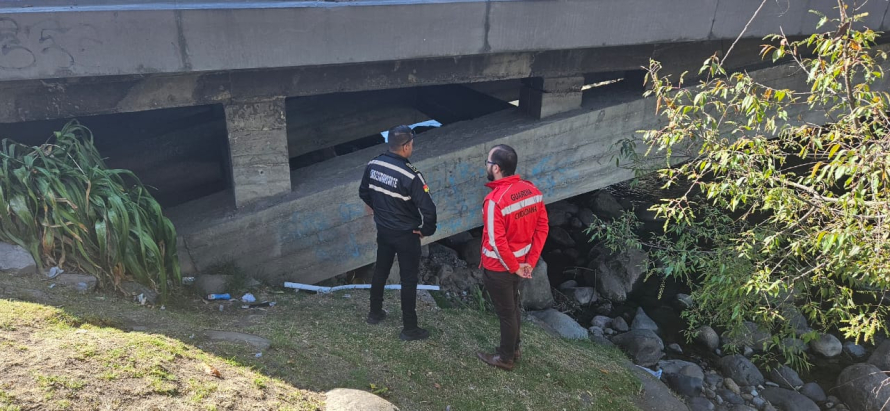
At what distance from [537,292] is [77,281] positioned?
5.71 metres

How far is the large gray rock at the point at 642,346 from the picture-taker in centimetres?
729

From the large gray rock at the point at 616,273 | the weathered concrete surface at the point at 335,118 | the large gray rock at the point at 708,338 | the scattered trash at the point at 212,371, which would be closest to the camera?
the scattered trash at the point at 212,371

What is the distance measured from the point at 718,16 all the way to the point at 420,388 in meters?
6.21

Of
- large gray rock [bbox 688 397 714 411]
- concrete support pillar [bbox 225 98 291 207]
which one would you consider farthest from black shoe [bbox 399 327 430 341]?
large gray rock [bbox 688 397 714 411]

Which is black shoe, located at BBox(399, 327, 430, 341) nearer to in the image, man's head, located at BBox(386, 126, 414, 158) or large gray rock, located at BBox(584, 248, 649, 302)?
man's head, located at BBox(386, 126, 414, 158)

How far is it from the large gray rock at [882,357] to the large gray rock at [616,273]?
3.09 meters

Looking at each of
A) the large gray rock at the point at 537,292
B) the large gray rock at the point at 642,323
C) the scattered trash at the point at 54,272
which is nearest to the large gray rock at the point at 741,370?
the large gray rock at the point at 642,323

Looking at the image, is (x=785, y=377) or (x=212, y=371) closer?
(x=212, y=371)

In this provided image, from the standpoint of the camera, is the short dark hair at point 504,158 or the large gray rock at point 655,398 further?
the large gray rock at point 655,398

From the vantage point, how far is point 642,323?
8.18 m

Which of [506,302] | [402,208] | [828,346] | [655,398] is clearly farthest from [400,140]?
[828,346]

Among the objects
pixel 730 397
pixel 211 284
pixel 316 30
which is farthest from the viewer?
pixel 730 397

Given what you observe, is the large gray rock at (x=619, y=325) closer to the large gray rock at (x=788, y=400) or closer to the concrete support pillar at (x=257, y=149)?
the large gray rock at (x=788, y=400)

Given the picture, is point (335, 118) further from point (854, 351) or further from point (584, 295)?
point (854, 351)
